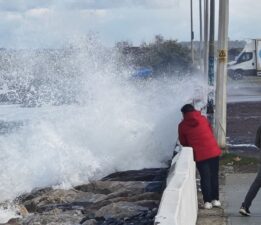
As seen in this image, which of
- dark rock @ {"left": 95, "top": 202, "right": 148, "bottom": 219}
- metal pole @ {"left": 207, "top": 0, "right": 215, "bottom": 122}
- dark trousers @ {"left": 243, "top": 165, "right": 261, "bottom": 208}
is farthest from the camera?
metal pole @ {"left": 207, "top": 0, "right": 215, "bottom": 122}

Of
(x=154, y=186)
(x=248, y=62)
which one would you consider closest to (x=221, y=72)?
(x=154, y=186)

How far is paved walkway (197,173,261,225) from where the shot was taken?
30.4 ft

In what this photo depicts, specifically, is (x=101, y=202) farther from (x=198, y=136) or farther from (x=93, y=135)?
(x=93, y=135)

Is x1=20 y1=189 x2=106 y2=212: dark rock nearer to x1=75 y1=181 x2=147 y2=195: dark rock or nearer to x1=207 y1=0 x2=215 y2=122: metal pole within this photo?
x1=75 y1=181 x2=147 y2=195: dark rock

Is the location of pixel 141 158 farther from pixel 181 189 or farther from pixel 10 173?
pixel 181 189

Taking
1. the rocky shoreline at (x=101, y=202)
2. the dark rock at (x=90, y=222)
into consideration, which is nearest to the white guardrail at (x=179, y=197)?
the rocky shoreline at (x=101, y=202)

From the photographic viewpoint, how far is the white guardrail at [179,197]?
613 cm

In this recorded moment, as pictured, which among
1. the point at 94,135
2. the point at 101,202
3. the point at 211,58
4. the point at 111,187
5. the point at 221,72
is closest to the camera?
the point at 101,202

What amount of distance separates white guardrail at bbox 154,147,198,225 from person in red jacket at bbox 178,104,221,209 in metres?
0.41

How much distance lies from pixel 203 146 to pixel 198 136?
0.16 m

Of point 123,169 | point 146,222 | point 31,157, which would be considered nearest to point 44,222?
point 146,222

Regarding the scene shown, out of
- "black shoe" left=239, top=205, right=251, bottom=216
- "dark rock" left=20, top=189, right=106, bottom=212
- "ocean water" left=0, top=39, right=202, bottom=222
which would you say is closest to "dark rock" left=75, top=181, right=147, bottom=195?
"dark rock" left=20, top=189, right=106, bottom=212

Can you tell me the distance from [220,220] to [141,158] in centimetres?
728

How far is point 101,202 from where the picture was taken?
448 inches
